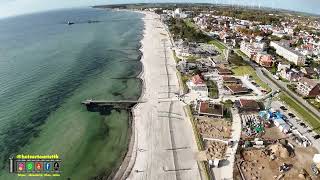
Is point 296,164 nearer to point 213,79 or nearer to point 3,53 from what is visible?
point 213,79

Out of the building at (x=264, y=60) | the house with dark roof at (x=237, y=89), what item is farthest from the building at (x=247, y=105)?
the building at (x=264, y=60)

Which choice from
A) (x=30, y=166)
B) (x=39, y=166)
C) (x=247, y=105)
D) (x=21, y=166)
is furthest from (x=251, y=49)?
(x=21, y=166)

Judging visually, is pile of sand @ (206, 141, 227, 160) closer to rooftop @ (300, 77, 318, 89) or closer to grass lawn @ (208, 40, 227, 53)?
rooftop @ (300, 77, 318, 89)

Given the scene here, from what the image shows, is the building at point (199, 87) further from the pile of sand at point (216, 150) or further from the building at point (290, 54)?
the building at point (290, 54)

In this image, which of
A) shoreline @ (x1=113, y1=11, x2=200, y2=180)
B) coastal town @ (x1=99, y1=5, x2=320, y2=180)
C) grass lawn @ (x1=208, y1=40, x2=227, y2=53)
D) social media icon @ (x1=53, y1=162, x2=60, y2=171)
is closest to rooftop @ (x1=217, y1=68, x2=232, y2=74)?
coastal town @ (x1=99, y1=5, x2=320, y2=180)

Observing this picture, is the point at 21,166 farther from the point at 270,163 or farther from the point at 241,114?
the point at 241,114

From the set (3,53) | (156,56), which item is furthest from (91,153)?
(3,53)

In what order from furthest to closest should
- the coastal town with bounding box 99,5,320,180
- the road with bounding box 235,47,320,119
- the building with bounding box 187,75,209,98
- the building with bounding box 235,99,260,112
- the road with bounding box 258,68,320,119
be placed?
1. the building with bounding box 187,75,209,98
2. the road with bounding box 235,47,320,119
3. the road with bounding box 258,68,320,119
4. the building with bounding box 235,99,260,112
5. the coastal town with bounding box 99,5,320,180
